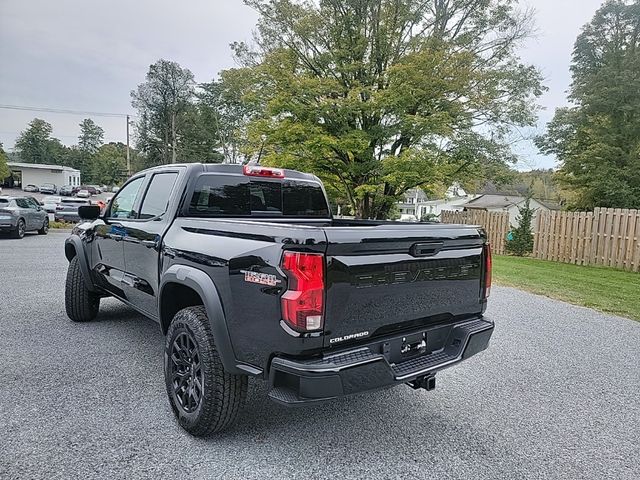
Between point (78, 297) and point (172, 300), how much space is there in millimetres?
2492

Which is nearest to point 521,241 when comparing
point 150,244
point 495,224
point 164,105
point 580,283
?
point 495,224

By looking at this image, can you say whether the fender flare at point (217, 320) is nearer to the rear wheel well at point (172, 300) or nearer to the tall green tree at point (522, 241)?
the rear wheel well at point (172, 300)

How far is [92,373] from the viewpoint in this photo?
351 centimetres

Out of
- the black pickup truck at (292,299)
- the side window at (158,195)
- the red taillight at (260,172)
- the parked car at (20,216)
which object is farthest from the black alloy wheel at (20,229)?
the red taillight at (260,172)

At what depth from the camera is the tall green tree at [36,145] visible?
76875 mm

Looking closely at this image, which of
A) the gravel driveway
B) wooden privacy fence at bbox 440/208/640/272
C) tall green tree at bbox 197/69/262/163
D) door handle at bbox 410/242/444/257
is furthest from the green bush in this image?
door handle at bbox 410/242/444/257

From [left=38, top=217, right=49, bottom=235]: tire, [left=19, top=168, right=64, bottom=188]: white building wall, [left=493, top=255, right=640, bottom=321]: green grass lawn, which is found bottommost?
[left=493, top=255, right=640, bottom=321]: green grass lawn

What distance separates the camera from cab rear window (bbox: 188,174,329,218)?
3.42 meters

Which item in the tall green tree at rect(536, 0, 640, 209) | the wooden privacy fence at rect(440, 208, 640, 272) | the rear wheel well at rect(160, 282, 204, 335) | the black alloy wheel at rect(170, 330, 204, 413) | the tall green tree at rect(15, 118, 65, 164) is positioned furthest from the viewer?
the tall green tree at rect(15, 118, 65, 164)

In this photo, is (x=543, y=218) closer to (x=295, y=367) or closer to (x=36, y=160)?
(x=295, y=367)

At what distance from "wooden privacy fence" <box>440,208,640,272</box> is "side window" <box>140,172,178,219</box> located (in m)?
12.1

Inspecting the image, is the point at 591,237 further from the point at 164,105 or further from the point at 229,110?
the point at 164,105

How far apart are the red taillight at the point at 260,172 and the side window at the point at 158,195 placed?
0.60m

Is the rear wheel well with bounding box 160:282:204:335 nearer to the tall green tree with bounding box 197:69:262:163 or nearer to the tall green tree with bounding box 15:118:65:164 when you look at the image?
the tall green tree with bounding box 197:69:262:163
